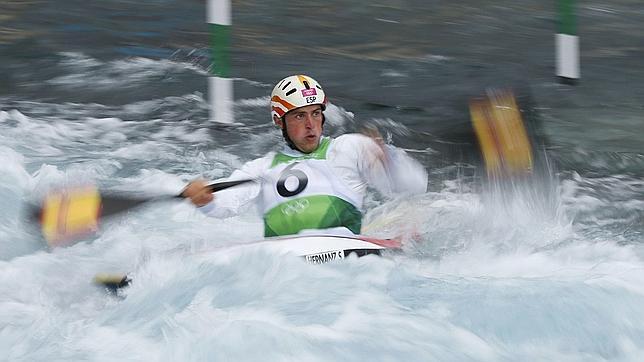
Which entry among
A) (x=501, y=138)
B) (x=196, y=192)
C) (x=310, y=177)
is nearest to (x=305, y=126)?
(x=310, y=177)

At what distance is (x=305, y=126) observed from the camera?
257 inches

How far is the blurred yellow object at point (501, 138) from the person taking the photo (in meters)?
7.35

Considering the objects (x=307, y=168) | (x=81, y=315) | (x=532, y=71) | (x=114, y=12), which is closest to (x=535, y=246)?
(x=307, y=168)

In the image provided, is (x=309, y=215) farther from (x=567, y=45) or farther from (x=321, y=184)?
(x=567, y=45)

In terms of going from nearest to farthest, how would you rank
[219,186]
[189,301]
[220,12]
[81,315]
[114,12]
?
1. [189,301]
2. [81,315]
3. [219,186]
4. [220,12]
5. [114,12]

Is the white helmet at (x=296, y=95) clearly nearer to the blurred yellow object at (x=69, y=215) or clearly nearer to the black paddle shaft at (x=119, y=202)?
the black paddle shaft at (x=119, y=202)

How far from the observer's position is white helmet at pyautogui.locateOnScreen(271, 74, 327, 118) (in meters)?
6.49

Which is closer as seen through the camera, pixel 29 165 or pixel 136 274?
pixel 136 274

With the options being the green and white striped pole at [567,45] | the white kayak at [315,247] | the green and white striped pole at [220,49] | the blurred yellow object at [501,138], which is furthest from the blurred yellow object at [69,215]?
the green and white striped pole at [567,45]

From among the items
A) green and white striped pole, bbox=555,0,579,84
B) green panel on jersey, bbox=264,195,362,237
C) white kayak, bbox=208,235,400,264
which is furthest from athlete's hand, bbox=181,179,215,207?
green and white striped pole, bbox=555,0,579,84

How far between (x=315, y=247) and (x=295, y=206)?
49 centimetres

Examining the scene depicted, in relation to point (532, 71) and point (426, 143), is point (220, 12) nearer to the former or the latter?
point (426, 143)

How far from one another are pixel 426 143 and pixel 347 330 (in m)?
4.12

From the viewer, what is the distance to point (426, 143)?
9.27m
